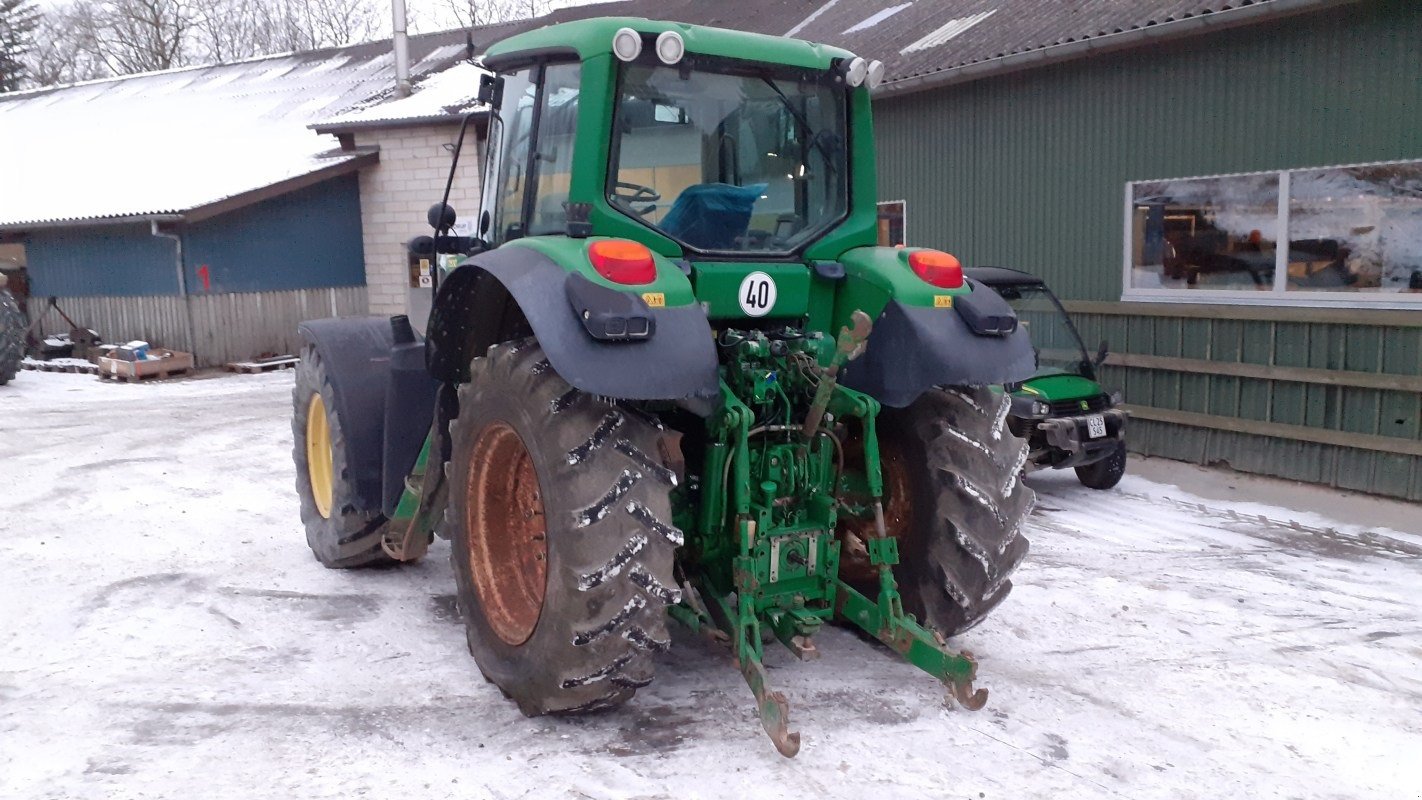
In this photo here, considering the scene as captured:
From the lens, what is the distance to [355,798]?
3721mm

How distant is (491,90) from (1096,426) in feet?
17.0

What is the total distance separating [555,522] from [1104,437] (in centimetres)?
559

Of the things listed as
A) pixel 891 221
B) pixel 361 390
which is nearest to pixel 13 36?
pixel 891 221

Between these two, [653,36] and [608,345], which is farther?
[653,36]

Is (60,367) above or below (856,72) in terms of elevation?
below

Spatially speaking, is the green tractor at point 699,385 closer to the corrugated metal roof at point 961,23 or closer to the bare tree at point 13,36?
the corrugated metal roof at point 961,23

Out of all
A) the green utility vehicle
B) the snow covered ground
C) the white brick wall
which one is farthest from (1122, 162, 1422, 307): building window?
the white brick wall

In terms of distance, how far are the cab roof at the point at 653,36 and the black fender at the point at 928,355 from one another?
3.82 ft

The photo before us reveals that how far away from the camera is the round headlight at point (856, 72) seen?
4.93 m

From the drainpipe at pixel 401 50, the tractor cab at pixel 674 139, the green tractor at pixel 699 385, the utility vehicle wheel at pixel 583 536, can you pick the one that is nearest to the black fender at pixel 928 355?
the green tractor at pixel 699 385

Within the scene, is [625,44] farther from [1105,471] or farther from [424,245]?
[1105,471]

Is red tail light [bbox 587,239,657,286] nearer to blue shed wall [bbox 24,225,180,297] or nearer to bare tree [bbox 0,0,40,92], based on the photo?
blue shed wall [bbox 24,225,180,297]

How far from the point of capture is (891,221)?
43.3ft

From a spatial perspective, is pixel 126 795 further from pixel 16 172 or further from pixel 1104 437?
pixel 16 172
